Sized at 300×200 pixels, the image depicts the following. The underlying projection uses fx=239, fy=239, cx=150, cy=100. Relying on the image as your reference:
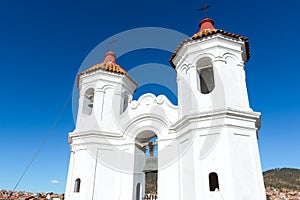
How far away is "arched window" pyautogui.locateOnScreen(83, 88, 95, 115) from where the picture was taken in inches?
531

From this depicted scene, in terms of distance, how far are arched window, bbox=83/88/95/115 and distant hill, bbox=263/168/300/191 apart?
290 ft

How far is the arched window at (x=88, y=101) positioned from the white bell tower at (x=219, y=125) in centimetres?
541

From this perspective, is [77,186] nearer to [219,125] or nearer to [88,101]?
[88,101]

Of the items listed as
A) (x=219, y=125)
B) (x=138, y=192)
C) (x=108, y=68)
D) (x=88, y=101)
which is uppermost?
(x=108, y=68)

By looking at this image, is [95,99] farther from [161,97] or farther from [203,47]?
[203,47]

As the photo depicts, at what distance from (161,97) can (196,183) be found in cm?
467

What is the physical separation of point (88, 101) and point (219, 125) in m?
7.91

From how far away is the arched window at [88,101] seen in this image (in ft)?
44.2

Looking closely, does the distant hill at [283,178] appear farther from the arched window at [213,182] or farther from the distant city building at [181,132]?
the arched window at [213,182]

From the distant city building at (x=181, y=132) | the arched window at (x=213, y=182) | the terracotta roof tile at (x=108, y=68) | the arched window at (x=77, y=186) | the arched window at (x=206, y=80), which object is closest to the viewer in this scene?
the distant city building at (x=181, y=132)

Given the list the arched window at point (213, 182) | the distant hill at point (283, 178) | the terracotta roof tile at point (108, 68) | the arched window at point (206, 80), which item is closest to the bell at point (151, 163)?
the arched window at point (213, 182)

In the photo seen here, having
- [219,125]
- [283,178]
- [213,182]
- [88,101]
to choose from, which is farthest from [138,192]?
[283,178]

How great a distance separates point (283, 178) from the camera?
327 feet

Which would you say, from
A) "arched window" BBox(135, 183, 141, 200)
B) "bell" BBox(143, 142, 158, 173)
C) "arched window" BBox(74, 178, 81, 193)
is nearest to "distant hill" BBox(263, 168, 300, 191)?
"bell" BBox(143, 142, 158, 173)
